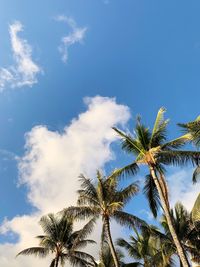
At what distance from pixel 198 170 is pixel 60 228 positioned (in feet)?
62.2

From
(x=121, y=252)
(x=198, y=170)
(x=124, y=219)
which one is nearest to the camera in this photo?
(x=198, y=170)

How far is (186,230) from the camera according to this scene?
34.0 meters

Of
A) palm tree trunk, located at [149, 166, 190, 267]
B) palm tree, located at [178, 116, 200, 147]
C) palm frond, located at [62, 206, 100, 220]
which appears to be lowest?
palm tree trunk, located at [149, 166, 190, 267]

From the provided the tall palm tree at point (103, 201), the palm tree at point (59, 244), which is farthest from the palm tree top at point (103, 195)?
the palm tree at point (59, 244)

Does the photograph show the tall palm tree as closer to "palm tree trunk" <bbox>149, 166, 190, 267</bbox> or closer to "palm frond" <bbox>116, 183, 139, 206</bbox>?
"palm frond" <bbox>116, 183, 139, 206</bbox>

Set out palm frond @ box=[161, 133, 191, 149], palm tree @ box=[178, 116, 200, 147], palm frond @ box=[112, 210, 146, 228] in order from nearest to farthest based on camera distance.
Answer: palm tree @ box=[178, 116, 200, 147] → palm frond @ box=[161, 133, 191, 149] → palm frond @ box=[112, 210, 146, 228]

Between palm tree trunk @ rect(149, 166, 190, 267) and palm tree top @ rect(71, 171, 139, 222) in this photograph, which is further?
palm tree top @ rect(71, 171, 139, 222)

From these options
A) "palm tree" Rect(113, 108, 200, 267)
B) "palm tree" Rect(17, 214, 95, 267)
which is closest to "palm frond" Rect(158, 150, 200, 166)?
"palm tree" Rect(113, 108, 200, 267)

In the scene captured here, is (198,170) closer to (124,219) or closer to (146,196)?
(146,196)

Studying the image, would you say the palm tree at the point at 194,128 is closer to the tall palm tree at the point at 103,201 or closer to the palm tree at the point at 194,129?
the palm tree at the point at 194,129

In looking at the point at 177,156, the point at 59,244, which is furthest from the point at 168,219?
the point at 59,244

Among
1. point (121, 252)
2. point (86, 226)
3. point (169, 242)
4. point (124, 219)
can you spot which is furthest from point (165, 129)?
point (121, 252)

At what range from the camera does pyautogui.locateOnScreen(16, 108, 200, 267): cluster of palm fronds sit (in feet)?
70.5

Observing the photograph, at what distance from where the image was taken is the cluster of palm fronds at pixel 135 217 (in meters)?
21.5
